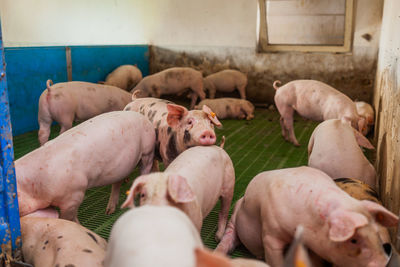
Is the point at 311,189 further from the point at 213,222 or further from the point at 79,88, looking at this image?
the point at 79,88

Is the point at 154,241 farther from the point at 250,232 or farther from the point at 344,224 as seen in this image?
the point at 250,232

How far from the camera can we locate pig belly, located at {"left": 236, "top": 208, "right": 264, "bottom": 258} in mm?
2424

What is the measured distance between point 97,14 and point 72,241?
30.8 ft

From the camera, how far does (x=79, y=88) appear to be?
495cm

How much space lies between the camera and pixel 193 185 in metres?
2.23

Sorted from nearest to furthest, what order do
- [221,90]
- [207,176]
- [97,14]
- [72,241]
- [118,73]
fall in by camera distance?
[72,241] → [207,176] → [118,73] → [221,90] → [97,14]

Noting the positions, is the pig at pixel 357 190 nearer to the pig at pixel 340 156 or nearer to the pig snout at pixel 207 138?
the pig at pixel 340 156

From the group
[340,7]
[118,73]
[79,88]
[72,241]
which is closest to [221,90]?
[118,73]

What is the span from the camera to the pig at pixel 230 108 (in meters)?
7.25

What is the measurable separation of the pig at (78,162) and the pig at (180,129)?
0.73 ft

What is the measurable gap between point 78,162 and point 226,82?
5.95 meters

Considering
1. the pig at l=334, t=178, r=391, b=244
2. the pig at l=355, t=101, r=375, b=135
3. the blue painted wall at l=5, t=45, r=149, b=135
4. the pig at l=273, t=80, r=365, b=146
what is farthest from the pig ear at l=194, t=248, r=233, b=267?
the blue painted wall at l=5, t=45, r=149, b=135

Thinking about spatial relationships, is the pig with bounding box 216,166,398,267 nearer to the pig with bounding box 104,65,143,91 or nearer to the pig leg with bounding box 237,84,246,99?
the pig with bounding box 104,65,143,91

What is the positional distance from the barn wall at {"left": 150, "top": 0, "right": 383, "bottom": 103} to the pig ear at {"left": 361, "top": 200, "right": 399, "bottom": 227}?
6461mm
